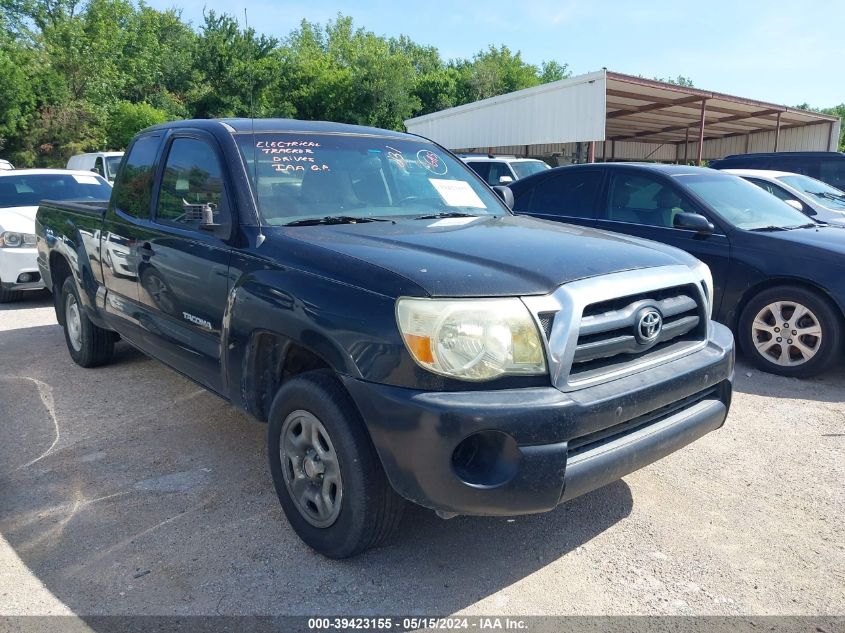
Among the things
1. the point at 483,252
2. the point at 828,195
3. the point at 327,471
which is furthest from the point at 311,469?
the point at 828,195

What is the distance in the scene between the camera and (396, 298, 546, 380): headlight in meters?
2.42

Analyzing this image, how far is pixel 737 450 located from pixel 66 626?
11.5 ft

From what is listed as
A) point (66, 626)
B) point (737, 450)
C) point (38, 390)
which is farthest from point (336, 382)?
point (38, 390)

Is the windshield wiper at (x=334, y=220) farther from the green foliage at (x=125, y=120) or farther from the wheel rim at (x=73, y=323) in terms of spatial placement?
the green foliage at (x=125, y=120)

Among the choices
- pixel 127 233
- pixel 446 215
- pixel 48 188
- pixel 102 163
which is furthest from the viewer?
pixel 102 163

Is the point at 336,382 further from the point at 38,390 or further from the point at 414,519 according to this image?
the point at 38,390

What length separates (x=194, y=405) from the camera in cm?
479

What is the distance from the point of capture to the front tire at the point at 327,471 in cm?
262

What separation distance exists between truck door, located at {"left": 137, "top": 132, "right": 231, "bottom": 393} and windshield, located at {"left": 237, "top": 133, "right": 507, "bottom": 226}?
244 mm

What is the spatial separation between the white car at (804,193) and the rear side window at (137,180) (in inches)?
248

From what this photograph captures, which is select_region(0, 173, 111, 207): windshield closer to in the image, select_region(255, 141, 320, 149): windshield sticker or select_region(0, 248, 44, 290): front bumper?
select_region(0, 248, 44, 290): front bumper

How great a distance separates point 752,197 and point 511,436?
510 centimetres

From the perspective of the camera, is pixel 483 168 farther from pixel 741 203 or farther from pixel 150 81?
pixel 150 81

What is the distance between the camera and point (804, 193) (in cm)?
930
